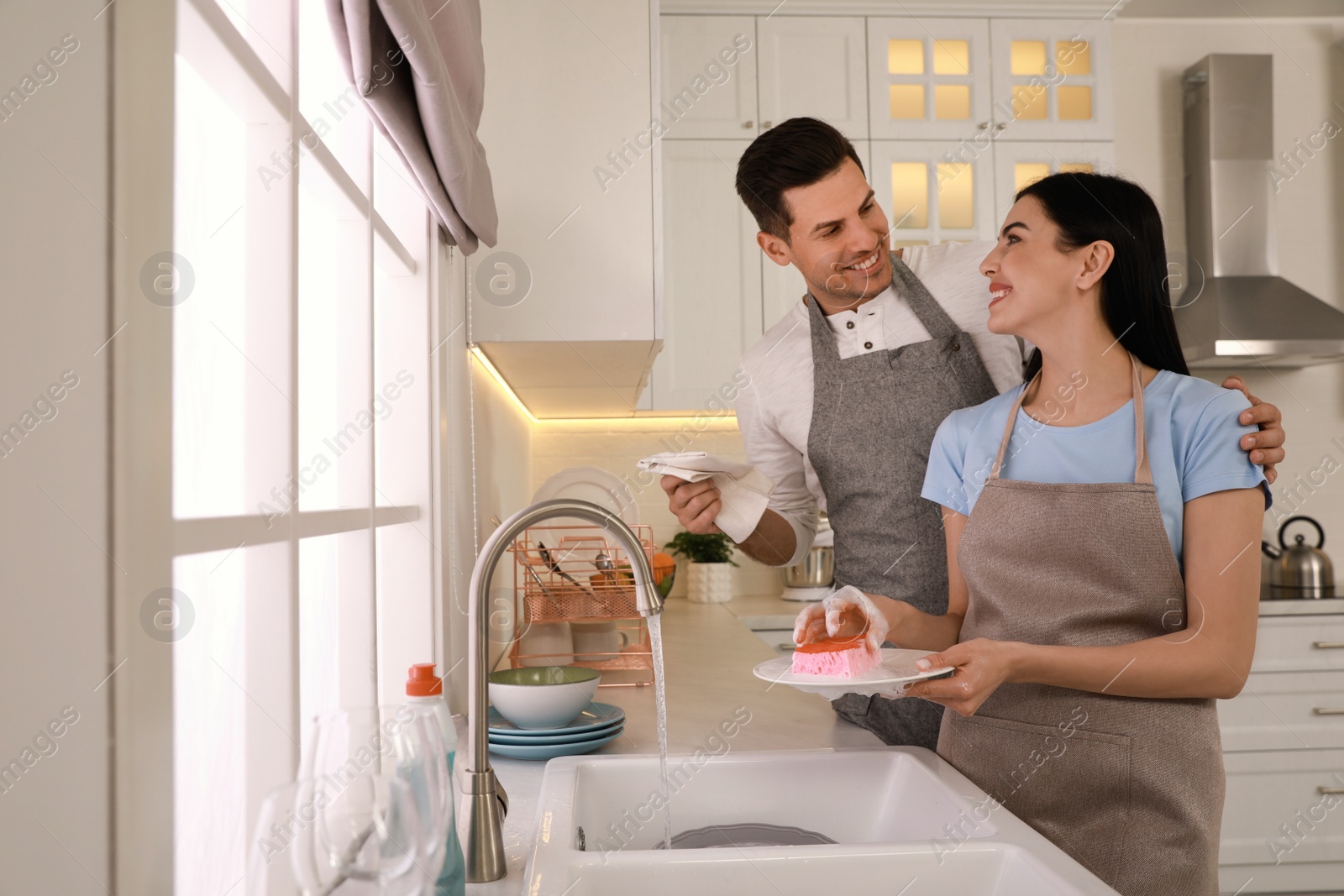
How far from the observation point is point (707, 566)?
2.97 meters

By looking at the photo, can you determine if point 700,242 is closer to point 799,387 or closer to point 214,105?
point 799,387

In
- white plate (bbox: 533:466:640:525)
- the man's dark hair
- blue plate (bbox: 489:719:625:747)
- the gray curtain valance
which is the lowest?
blue plate (bbox: 489:719:625:747)

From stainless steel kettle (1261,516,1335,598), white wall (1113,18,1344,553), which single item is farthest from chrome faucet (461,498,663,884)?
white wall (1113,18,1344,553)

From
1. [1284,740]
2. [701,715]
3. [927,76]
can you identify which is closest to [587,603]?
[701,715]

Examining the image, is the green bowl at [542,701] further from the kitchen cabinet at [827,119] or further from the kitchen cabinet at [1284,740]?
the kitchen cabinet at [1284,740]

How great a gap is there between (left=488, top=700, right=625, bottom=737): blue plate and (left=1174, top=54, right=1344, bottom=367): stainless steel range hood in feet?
8.11

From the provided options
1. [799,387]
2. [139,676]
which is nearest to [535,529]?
[799,387]

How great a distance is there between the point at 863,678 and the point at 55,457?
2.45ft

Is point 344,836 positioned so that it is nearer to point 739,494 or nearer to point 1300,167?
point 739,494

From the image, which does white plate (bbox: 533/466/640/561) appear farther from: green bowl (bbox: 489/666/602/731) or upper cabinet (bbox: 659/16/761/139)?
upper cabinet (bbox: 659/16/761/139)

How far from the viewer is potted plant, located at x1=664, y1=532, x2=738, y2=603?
2963mm

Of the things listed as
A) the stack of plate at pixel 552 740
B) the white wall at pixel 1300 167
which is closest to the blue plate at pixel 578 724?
the stack of plate at pixel 552 740

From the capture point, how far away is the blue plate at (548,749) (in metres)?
1.17

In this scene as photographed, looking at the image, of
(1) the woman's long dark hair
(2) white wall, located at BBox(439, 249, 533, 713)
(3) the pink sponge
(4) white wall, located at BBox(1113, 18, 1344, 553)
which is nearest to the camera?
(3) the pink sponge
